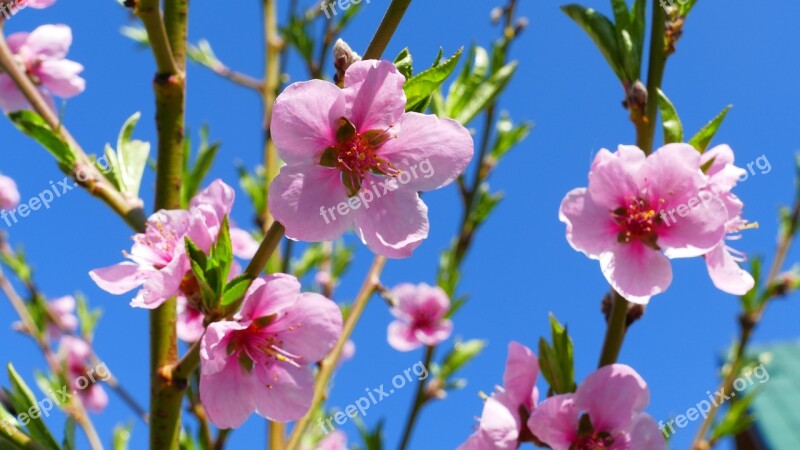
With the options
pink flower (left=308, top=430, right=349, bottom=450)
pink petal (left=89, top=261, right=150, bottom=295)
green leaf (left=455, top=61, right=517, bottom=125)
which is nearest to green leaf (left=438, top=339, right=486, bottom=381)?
pink flower (left=308, top=430, right=349, bottom=450)

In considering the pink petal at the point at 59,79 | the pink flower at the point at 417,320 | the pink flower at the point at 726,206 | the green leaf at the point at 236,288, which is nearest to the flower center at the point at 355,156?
the green leaf at the point at 236,288

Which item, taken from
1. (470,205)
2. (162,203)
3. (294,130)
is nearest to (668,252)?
(294,130)

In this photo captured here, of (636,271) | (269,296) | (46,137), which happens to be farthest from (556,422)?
(46,137)

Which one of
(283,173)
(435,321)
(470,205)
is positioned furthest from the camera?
(435,321)

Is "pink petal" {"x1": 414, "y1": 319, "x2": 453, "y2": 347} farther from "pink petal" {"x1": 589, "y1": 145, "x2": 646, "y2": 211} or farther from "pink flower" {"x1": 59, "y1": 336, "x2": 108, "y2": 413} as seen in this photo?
"pink flower" {"x1": 59, "y1": 336, "x2": 108, "y2": 413}

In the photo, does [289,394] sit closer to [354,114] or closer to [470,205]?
[354,114]

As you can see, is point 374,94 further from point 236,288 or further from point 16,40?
point 16,40
